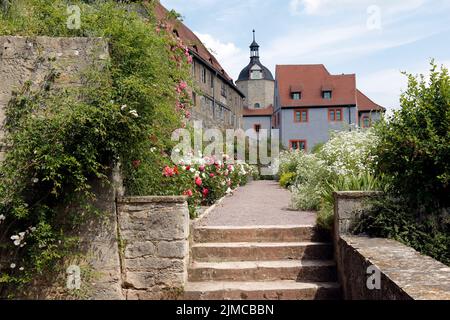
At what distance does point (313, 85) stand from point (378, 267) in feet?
124

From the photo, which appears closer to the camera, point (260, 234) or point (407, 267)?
point (407, 267)

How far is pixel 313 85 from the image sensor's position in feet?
132

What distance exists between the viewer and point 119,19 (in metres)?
5.38

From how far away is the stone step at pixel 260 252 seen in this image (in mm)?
5648

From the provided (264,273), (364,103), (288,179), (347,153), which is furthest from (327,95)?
(264,273)

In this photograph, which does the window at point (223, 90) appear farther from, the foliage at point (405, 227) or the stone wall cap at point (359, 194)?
the foliage at point (405, 227)

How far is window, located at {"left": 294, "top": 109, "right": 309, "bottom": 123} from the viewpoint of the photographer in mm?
39406

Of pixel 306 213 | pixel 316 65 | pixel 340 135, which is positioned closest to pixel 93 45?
pixel 306 213

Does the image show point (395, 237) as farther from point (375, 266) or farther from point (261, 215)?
point (261, 215)

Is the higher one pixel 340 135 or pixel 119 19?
pixel 119 19

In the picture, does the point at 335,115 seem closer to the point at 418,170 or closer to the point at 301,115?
the point at 301,115

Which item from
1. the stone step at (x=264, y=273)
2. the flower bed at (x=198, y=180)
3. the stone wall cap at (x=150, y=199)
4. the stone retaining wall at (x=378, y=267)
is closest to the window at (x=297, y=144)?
the flower bed at (x=198, y=180)
